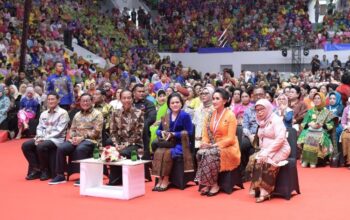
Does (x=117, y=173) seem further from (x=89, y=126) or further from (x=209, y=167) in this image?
(x=209, y=167)

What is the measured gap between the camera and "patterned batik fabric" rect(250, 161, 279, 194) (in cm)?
575

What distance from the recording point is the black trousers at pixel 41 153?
7035 mm

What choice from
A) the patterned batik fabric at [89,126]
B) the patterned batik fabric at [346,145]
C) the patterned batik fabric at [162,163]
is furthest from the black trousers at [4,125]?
the patterned batik fabric at [346,145]

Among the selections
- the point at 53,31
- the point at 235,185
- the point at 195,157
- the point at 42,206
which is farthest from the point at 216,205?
the point at 53,31

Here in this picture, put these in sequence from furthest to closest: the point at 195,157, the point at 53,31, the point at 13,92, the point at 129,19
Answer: the point at 129,19 < the point at 53,31 < the point at 13,92 < the point at 195,157

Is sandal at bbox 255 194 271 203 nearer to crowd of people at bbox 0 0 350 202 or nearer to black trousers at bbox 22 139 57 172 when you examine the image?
crowd of people at bbox 0 0 350 202

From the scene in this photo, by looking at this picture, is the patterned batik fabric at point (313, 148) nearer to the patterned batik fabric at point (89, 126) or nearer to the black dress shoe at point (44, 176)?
the patterned batik fabric at point (89, 126)

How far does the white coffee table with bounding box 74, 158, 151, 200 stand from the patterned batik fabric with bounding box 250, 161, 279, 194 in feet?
4.06

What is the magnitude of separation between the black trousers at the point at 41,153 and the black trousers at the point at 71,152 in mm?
223

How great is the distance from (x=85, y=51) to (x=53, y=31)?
1.56 meters

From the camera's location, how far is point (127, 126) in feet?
22.2

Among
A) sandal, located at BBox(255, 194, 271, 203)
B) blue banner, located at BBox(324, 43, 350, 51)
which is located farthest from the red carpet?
blue banner, located at BBox(324, 43, 350, 51)

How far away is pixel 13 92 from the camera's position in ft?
39.5

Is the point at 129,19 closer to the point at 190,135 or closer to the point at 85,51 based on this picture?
the point at 85,51
